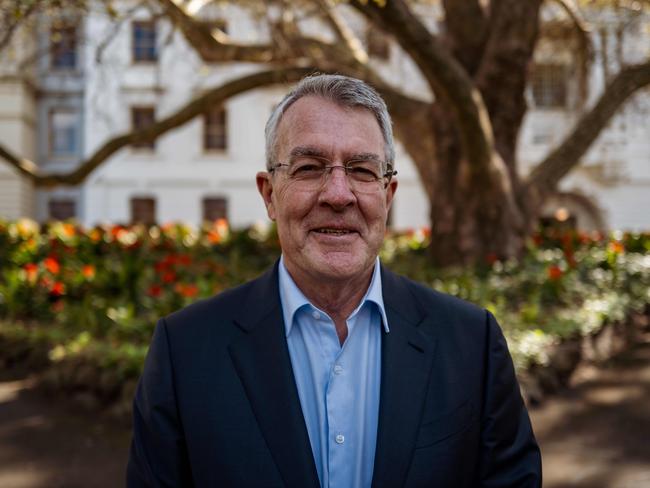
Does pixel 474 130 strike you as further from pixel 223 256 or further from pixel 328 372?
pixel 328 372

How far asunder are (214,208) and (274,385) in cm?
2383

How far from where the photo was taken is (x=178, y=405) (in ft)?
6.27

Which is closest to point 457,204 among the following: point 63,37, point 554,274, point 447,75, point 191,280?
point 554,274

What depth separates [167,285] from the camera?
7.75 m

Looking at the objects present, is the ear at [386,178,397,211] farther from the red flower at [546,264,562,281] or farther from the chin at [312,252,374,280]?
the red flower at [546,264,562,281]

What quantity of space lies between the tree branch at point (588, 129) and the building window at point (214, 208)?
17.6 metres

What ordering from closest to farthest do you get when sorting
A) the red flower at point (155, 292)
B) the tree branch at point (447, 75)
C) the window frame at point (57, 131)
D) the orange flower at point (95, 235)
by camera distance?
1. the tree branch at point (447, 75)
2. the red flower at point (155, 292)
3. the orange flower at point (95, 235)
4. the window frame at point (57, 131)

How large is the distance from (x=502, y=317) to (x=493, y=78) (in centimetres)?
359

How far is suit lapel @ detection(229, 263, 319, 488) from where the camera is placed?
1.80m

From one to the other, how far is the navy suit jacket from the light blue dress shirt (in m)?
0.05

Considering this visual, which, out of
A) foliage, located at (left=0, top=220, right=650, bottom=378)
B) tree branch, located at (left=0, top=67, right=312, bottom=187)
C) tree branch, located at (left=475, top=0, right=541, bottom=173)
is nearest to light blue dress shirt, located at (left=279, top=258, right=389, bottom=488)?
foliage, located at (left=0, top=220, right=650, bottom=378)

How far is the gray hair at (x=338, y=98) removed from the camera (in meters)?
1.94

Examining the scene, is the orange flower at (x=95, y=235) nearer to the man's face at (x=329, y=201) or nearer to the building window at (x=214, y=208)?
the man's face at (x=329, y=201)

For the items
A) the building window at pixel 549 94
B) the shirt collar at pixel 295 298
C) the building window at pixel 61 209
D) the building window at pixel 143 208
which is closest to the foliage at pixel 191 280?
the shirt collar at pixel 295 298
